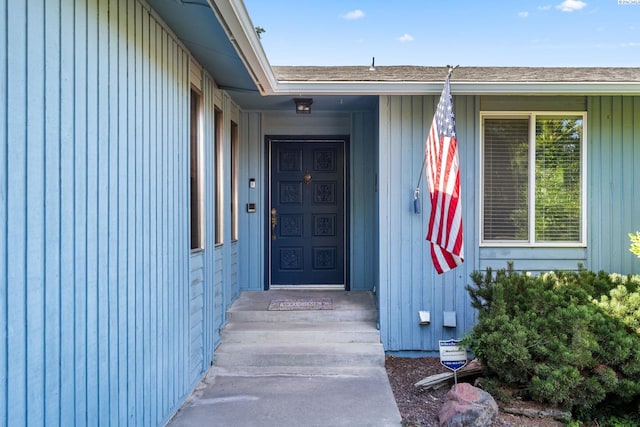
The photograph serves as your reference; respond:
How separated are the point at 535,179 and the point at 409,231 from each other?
4.70ft

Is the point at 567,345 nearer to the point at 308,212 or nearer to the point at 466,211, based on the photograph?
the point at 466,211

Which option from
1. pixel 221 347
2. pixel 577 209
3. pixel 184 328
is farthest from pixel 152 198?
pixel 577 209

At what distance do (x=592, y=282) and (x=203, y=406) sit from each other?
3310mm

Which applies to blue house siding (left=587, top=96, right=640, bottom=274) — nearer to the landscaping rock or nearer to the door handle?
the landscaping rock

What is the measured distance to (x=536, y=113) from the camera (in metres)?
4.37

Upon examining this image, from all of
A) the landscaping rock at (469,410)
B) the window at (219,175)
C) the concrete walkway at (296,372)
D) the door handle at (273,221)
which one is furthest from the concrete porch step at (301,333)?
the door handle at (273,221)

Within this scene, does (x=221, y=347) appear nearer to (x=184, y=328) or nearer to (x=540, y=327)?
(x=184, y=328)

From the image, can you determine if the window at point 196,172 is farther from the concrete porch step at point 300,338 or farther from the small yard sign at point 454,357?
the small yard sign at point 454,357

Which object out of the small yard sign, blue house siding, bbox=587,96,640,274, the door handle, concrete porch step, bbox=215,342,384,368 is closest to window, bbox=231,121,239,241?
the door handle

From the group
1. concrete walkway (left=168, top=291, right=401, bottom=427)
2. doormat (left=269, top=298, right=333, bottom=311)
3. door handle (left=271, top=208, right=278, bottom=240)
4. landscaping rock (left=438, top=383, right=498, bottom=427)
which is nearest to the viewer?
landscaping rock (left=438, top=383, right=498, bottom=427)

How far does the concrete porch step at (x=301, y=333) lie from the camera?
13.8 feet

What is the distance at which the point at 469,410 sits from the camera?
109 inches

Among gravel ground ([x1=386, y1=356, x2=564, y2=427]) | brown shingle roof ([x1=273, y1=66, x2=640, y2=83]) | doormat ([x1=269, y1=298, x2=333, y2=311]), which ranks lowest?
gravel ground ([x1=386, y1=356, x2=564, y2=427])

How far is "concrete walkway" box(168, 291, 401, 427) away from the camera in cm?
309
